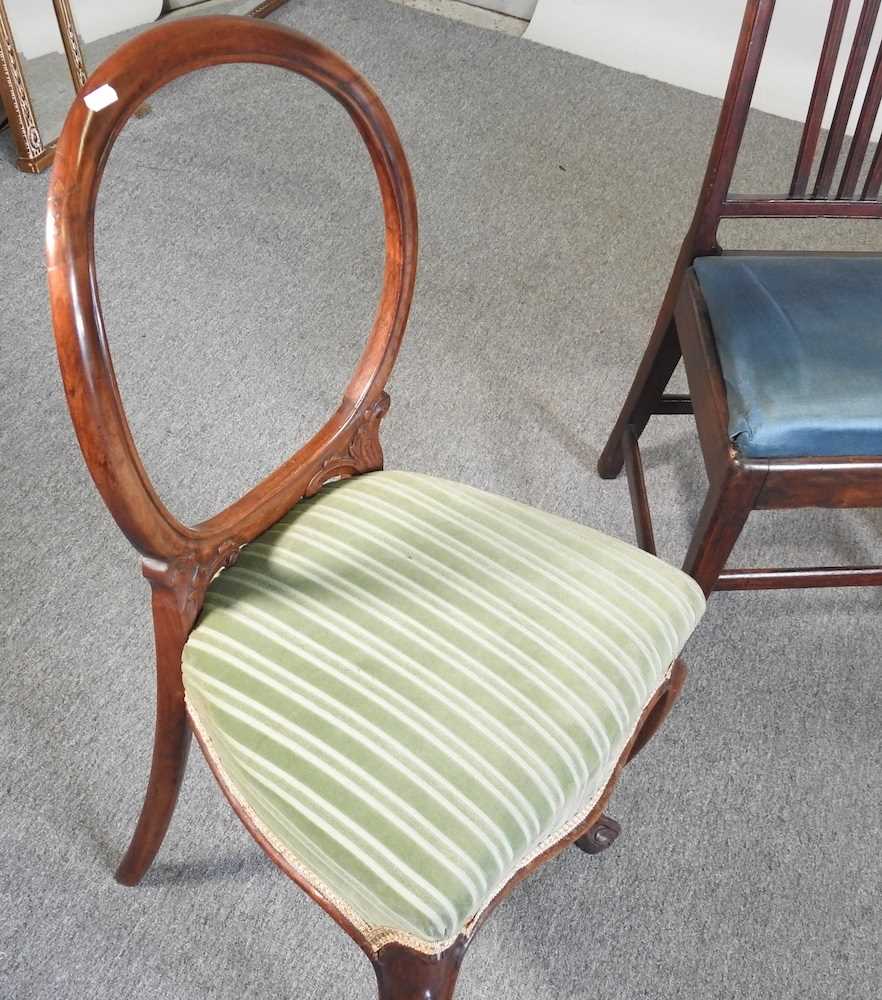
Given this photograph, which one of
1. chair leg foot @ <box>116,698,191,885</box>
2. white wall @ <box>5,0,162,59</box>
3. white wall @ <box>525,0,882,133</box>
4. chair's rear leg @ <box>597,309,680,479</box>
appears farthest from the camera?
white wall @ <box>525,0,882,133</box>

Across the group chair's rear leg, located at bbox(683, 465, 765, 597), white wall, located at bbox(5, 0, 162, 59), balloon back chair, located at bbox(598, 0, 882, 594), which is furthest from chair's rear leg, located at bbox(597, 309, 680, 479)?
white wall, located at bbox(5, 0, 162, 59)

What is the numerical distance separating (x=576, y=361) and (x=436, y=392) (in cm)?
25

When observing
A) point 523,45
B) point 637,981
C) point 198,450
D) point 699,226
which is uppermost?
point 699,226

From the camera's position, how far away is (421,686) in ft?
2.35

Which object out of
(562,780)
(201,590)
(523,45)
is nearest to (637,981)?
(562,780)

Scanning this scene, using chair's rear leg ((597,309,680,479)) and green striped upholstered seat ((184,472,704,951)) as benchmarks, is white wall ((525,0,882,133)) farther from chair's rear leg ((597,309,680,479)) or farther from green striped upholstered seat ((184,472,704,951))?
green striped upholstered seat ((184,472,704,951))

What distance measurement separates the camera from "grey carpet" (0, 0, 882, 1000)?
1035 mm

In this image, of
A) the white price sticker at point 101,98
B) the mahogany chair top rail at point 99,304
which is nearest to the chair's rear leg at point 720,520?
the mahogany chair top rail at point 99,304

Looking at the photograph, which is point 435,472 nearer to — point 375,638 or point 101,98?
point 375,638

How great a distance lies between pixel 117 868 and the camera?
3.44ft

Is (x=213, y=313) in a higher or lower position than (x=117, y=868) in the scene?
higher

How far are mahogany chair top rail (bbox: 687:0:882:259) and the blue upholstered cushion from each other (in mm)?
56

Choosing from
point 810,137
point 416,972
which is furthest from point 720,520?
point 416,972

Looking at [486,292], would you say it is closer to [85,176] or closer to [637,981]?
[637,981]
